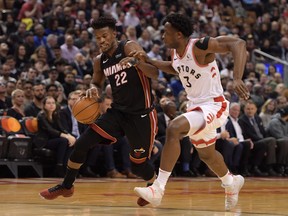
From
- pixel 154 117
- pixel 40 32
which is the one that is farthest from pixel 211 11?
pixel 154 117

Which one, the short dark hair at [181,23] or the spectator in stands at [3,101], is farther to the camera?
the spectator in stands at [3,101]

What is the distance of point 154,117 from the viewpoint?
25.4 feet

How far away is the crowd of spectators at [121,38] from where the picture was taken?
540 inches

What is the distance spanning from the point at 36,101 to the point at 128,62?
227 inches

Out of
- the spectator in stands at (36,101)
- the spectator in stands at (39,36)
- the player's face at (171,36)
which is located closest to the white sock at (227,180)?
→ the player's face at (171,36)

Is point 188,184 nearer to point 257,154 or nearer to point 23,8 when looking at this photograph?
point 257,154

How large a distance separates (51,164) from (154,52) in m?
5.45

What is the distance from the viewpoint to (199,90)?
23.1ft

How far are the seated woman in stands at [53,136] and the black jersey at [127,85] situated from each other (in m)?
4.72

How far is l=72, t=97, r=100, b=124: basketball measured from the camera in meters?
7.60

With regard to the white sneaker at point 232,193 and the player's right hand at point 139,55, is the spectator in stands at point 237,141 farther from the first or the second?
the player's right hand at point 139,55

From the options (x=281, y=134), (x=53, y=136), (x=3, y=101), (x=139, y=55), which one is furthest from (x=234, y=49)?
(x=281, y=134)

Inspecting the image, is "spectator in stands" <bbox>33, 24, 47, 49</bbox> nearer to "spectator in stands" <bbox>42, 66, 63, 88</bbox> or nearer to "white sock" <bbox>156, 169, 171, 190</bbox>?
"spectator in stands" <bbox>42, 66, 63, 88</bbox>

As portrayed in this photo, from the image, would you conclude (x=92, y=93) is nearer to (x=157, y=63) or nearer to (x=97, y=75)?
(x=97, y=75)
